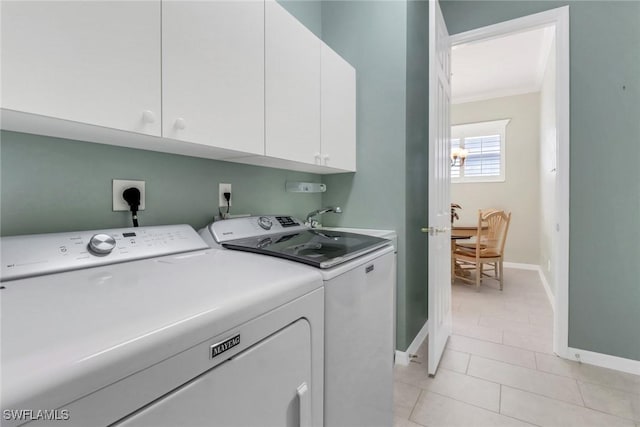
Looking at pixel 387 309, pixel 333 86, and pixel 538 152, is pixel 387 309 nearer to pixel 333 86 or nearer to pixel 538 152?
pixel 333 86

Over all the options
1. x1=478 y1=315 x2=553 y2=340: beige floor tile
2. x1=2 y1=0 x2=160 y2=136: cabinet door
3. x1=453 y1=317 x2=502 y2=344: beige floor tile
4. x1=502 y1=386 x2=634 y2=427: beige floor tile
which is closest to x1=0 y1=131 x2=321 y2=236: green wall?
x1=2 y1=0 x2=160 y2=136: cabinet door

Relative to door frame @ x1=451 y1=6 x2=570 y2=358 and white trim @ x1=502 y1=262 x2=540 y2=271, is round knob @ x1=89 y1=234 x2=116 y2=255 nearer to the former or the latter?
door frame @ x1=451 y1=6 x2=570 y2=358

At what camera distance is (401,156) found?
199cm

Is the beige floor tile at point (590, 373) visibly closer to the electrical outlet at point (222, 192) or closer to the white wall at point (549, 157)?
the white wall at point (549, 157)

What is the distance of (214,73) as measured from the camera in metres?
1.10

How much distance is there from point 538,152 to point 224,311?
17.7ft

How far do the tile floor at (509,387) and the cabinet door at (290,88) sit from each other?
4.88 ft

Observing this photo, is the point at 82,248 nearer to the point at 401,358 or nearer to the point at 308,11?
the point at 401,358

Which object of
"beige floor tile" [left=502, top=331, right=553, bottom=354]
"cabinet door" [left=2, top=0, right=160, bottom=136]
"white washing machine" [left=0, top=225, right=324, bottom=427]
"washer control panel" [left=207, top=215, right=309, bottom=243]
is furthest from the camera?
"beige floor tile" [left=502, top=331, right=553, bottom=354]

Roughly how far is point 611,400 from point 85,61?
2.78 metres

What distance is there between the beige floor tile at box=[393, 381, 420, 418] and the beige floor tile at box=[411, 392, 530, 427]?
3 centimetres

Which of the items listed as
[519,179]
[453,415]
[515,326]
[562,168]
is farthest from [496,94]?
[453,415]

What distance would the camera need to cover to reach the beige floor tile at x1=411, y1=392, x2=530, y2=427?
148cm

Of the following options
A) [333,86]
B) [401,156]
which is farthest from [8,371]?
[401,156]
